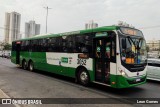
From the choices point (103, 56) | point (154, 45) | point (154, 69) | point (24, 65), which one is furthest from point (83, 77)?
point (154, 45)

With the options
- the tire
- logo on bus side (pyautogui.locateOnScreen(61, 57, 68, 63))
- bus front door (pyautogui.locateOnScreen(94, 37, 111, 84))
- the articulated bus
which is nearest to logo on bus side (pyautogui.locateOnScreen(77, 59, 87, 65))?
the articulated bus

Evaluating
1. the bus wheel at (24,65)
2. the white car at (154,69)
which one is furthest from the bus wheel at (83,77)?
the bus wheel at (24,65)

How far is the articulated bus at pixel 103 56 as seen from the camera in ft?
26.1

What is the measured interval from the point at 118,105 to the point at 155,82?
6.57 metres

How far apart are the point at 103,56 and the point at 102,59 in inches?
6.1

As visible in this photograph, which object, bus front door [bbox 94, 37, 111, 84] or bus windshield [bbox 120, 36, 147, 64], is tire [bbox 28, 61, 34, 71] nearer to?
bus front door [bbox 94, 37, 111, 84]

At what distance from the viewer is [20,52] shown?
18609 millimetres

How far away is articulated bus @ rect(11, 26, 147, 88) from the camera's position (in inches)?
313

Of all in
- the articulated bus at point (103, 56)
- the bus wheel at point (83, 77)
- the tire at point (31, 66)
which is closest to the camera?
the articulated bus at point (103, 56)

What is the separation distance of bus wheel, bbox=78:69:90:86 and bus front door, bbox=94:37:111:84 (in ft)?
2.64

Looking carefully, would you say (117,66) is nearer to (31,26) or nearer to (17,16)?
(31,26)

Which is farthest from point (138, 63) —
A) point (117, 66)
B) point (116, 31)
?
point (116, 31)

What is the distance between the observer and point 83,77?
1000 centimetres

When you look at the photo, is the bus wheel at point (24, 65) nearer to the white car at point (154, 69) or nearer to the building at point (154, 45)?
the white car at point (154, 69)
